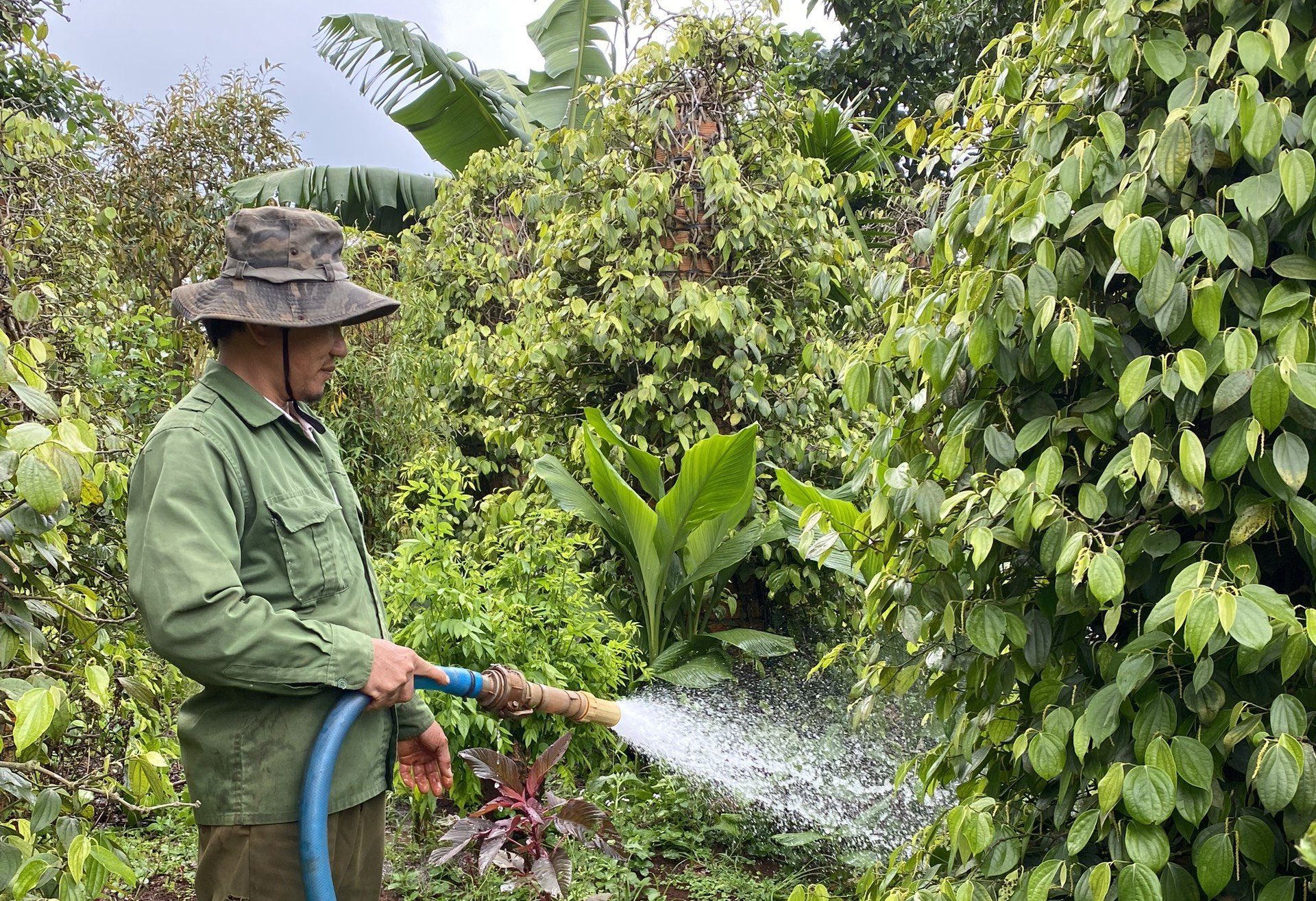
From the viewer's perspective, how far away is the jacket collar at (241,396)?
1.92m

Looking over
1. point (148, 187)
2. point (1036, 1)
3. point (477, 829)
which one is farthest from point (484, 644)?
point (148, 187)

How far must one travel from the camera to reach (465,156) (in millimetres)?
11055

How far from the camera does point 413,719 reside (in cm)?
222

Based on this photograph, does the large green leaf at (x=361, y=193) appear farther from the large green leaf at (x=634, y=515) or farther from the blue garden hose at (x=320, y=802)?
the blue garden hose at (x=320, y=802)

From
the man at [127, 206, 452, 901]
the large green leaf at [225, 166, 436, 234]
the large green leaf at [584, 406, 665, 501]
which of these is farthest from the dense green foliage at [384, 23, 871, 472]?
the large green leaf at [225, 166, 436, 234]

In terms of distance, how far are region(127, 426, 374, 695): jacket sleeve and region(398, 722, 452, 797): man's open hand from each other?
1.54 feet

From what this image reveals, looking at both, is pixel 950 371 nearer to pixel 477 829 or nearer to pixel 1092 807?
pixel 1092 807

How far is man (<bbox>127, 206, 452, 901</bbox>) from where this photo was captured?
1.71 m

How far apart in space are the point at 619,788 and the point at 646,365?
6.59ft

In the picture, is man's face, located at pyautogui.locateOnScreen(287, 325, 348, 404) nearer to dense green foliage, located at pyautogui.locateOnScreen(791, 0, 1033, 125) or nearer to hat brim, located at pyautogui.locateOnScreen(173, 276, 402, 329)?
hat brim, located at pyautogui.locateOnScreen(173, 276, 402, 329)

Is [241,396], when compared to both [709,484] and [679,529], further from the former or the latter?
[679,529]

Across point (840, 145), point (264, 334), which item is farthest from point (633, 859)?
point (840, 145)

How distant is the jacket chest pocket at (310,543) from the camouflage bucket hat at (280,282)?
33 centimetres

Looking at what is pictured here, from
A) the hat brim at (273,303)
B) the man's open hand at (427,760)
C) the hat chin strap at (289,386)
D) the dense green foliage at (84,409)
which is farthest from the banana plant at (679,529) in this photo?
the hat brim at (273,303)
